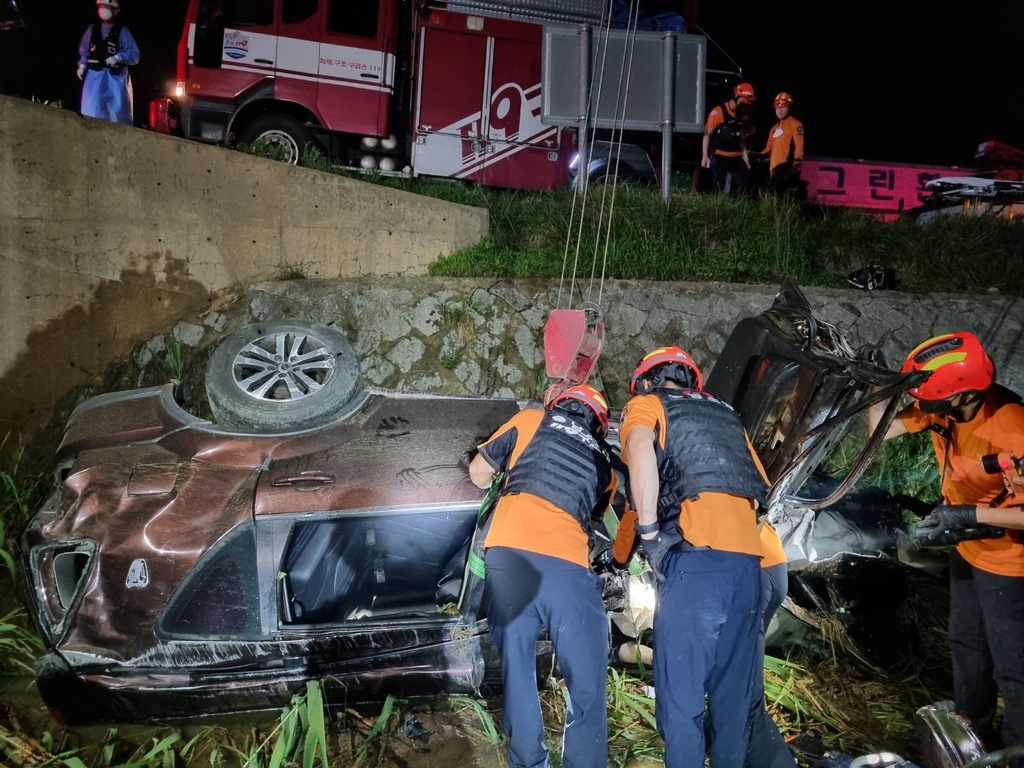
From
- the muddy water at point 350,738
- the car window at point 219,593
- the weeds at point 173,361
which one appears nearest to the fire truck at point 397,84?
the weeds at point 173,361

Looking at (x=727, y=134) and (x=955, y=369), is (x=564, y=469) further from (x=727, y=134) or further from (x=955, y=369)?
(x=727, y=134)

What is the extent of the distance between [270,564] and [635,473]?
5.03ft

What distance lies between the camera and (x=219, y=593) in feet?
9.07

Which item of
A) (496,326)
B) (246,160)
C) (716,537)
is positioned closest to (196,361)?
(246,160)

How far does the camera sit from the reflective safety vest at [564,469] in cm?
261

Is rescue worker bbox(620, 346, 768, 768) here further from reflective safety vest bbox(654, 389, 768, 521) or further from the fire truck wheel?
the fire truck wheel

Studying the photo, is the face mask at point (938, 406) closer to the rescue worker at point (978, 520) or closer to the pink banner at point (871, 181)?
the rescue worker at point (978, 520)

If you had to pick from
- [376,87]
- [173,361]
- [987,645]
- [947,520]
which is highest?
[376,87]

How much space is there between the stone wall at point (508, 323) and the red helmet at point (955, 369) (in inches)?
130

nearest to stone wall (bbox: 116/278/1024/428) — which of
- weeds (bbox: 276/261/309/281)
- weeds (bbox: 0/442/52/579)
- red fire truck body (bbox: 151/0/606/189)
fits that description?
weeds (bbox: 276/261/309/281)

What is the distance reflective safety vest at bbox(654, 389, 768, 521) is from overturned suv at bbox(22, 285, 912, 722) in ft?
1.21

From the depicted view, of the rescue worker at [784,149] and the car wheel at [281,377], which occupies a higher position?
the rescue worker at [784,149]

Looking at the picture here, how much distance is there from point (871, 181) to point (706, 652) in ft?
36.5

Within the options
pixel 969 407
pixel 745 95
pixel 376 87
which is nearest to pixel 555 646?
pixel 969 407
